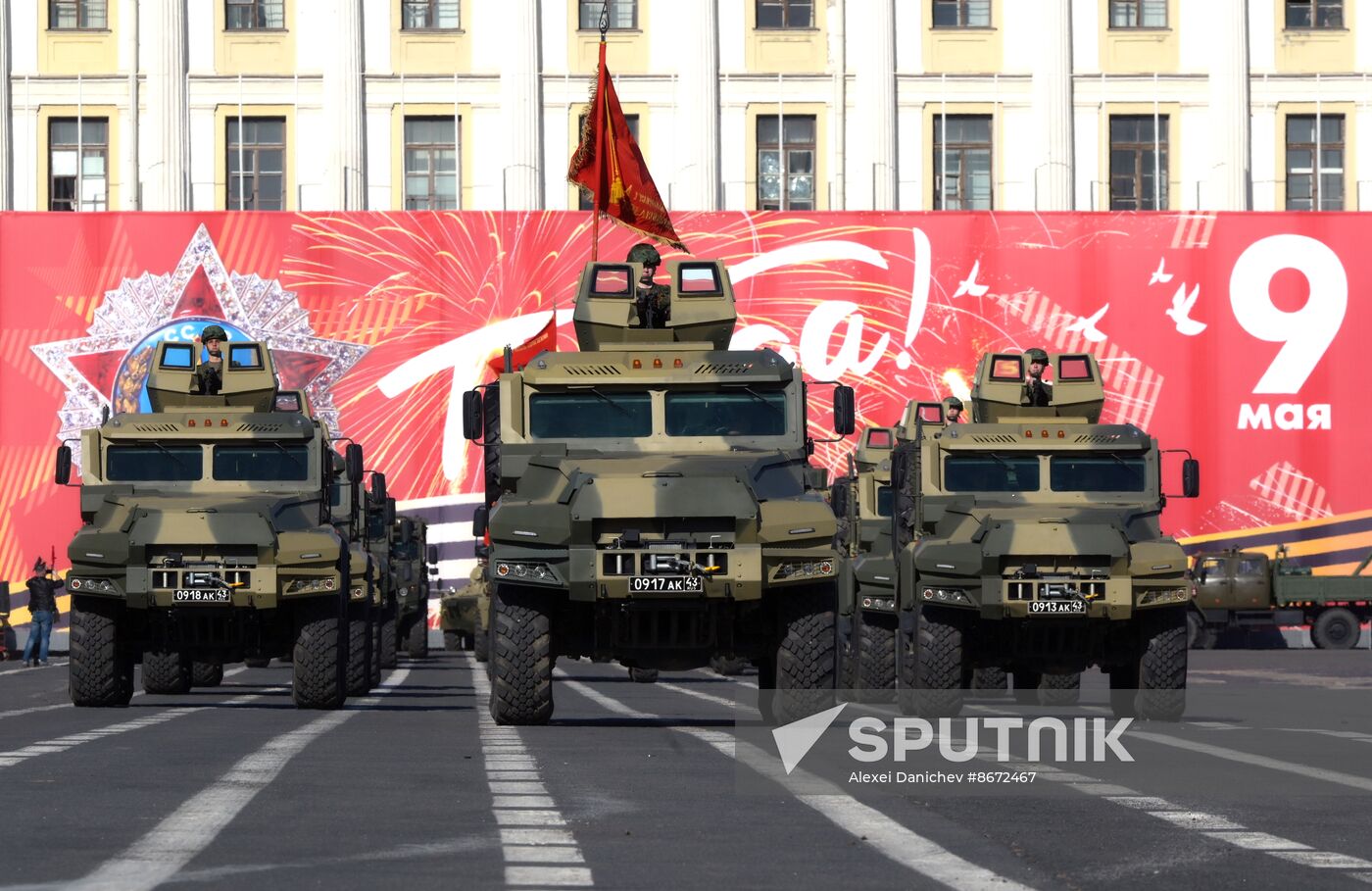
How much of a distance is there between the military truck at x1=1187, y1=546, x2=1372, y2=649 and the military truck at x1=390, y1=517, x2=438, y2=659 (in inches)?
610

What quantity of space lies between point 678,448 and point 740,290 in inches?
→ 1427

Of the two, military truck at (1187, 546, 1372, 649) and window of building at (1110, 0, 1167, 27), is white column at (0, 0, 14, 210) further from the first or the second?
military truck at (1187, 546, 1372, 649)

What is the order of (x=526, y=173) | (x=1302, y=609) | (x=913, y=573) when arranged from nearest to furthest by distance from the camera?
(x=913, y=573) → (x=1302, y=609) → (x=526, y=173)

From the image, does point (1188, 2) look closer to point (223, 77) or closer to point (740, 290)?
point (740, 290)

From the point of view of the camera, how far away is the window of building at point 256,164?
61.1 m

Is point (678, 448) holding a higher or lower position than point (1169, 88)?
lower

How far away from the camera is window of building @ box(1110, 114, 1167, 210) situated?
6184 centimetres

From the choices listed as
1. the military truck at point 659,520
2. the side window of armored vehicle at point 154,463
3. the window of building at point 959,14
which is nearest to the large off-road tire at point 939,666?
the military truck at point 659,520

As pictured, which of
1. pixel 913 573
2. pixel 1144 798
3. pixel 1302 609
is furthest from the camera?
pixel 1302 609

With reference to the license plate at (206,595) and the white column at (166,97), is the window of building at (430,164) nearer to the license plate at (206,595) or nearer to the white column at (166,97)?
Result: the white column at (166,97)

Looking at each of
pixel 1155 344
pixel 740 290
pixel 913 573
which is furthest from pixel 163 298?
pixel 913 573

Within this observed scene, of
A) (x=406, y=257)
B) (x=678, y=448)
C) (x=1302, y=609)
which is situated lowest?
(x=1302, y=609)

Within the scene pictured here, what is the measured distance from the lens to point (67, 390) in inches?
2216

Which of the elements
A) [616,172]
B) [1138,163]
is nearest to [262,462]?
[616,172]
